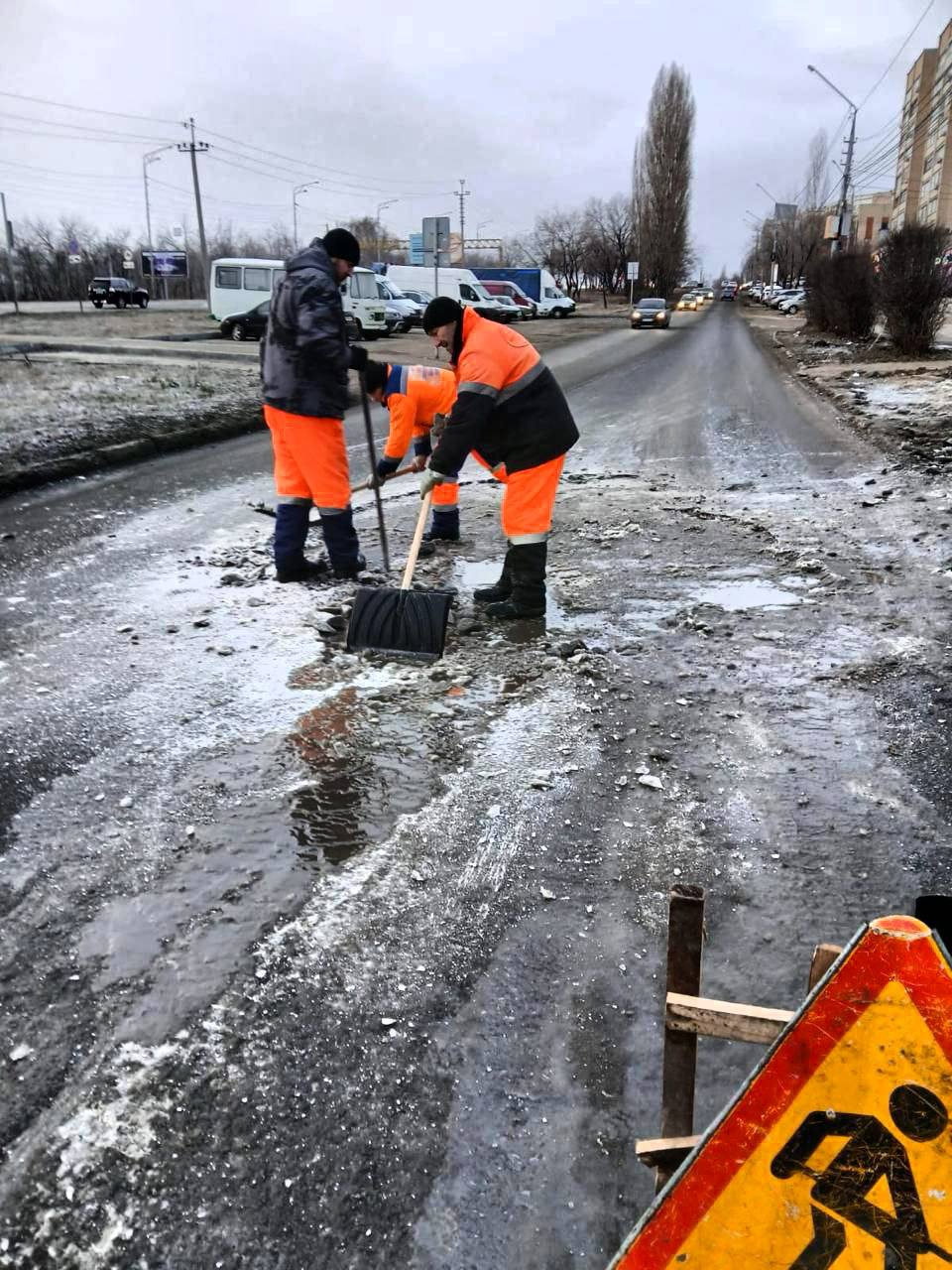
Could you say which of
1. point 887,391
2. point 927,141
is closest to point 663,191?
point 927,141

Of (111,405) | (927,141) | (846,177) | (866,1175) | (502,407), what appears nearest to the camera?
(866,1175)

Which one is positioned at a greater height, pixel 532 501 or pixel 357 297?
pixel 357 297

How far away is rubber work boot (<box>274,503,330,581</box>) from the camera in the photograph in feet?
16.4

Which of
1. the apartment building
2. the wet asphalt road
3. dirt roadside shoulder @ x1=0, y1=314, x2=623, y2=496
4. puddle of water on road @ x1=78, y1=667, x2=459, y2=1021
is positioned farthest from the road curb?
the apartment building

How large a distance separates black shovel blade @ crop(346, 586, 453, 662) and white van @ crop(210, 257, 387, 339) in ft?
71.0

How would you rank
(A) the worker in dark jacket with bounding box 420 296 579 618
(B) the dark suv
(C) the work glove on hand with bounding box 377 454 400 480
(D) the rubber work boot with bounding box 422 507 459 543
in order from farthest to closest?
(B) the dark suv < (D) the rubber work boot with bounding box 422 507 459 543 < (C) the work glove on hand with bounding box 377 454 400 480 < (A) the worker in dark jacket with bounding box 420 296 579 618

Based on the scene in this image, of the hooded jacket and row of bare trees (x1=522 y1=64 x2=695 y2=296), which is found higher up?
row of bare trees (x1=522 y1=64 x2=695 y2=296)

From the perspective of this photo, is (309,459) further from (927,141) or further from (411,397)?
(927,141)

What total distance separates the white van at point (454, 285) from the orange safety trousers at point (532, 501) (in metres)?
33.2

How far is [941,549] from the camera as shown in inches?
215

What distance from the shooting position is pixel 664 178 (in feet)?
220

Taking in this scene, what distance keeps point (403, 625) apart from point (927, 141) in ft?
317

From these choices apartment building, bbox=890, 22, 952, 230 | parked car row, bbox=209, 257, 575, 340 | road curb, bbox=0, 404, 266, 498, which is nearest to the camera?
road curb, bbox=0, 404, 266, 498

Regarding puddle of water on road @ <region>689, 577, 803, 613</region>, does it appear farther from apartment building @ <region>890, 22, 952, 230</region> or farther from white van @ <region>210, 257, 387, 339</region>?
apartment building @ <region>890, 22, 952, 230</region>
